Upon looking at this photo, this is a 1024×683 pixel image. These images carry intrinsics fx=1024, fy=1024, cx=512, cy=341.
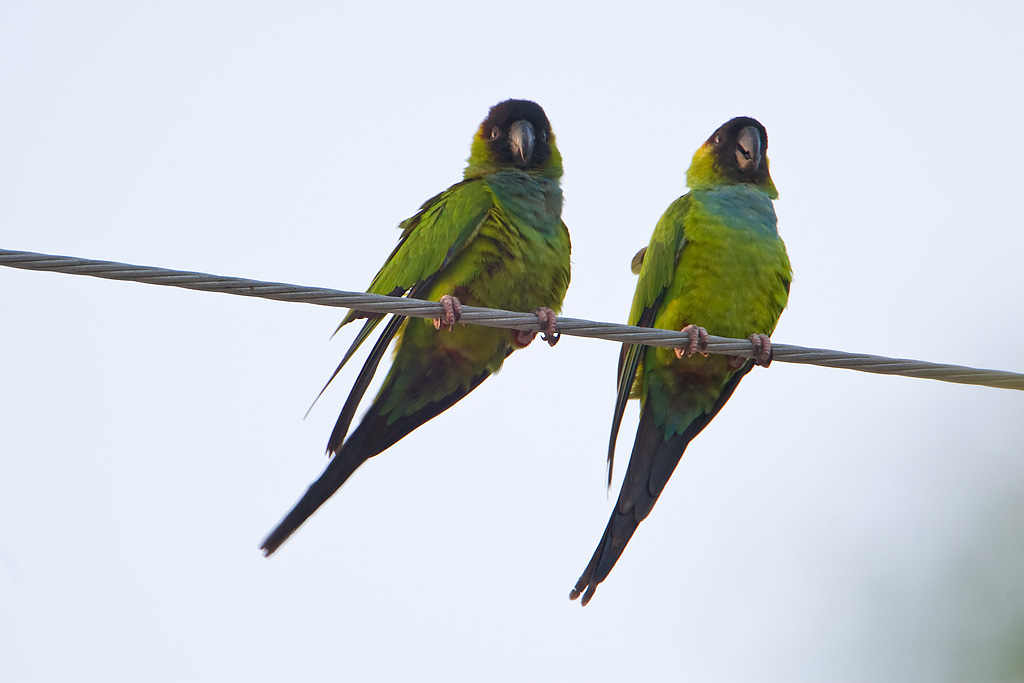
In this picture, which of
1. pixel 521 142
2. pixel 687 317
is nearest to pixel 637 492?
pixel 687 317

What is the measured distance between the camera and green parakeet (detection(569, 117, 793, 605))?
4559mm

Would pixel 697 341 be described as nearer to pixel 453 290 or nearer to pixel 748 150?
pixel 453 290

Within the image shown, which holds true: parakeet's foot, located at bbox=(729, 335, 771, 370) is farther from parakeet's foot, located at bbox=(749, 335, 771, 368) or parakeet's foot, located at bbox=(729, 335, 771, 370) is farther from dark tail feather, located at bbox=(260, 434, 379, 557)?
dark tail feather, located at bbox=(260, 434, 379, 557)

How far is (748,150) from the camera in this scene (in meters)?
5.18

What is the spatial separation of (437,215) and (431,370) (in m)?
0.69

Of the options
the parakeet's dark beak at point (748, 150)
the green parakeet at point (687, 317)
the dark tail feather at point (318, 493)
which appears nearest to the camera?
the dark tail feather at point (318, 493)

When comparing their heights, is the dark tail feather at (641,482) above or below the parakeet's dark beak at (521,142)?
below

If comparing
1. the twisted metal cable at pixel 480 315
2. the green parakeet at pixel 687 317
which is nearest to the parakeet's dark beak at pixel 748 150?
the green parakeet at pixel 687 317

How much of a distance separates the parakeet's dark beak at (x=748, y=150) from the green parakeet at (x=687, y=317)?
0.28 meters

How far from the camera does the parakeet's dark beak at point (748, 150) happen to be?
5168mm

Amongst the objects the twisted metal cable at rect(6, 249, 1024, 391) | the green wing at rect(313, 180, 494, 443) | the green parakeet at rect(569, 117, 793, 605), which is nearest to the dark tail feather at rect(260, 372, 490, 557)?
the green wing at rect(313, 180, 494, 443)

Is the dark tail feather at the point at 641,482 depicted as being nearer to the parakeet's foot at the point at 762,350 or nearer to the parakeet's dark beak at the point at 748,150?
the parakeet's foot at the point at 762,350

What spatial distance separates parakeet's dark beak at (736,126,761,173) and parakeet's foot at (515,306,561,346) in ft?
4.82

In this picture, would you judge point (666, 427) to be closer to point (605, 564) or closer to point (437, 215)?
point (605, 564)
